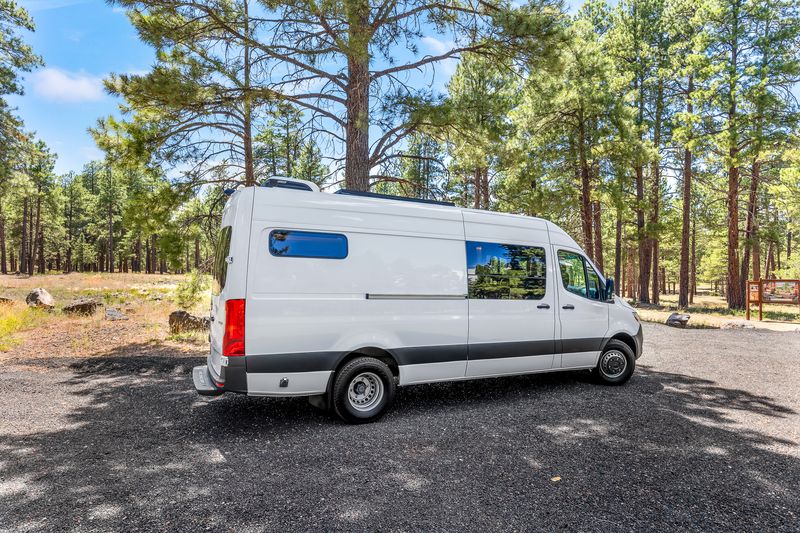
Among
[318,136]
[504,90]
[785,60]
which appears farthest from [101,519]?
[785,60]

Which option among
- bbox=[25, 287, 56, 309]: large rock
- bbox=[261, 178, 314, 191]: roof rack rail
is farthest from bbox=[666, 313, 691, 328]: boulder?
bbox=[25, 287, 56, 309]: large rock

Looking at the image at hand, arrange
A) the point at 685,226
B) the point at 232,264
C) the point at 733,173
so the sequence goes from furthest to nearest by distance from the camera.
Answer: the point at 685,226 → the point at 733,173 → the point at 232,264

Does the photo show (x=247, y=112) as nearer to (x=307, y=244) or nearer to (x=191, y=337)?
→ (x=191, y=337)

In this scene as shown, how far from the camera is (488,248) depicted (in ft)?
19.6

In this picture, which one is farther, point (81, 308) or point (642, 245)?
point (642, 245)

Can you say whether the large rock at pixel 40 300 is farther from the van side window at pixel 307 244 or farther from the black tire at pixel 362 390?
the black tire at pixel 362 390

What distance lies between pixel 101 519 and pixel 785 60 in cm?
2523

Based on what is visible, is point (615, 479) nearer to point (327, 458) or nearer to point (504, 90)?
point (327, 458)

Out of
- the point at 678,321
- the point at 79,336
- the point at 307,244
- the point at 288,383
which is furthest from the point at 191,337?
the point at 678,321

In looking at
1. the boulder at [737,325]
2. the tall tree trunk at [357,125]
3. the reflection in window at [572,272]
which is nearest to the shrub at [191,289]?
the tall tree trunk at [357,125]

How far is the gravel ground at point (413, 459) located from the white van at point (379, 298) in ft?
1.94

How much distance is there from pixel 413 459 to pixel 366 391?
4.17 feet

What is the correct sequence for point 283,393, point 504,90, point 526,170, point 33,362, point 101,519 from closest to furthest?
point 101,519 → point 283,393 → point 33,362 → point 526,170 → point 504,90

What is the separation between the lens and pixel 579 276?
21.8 feet
